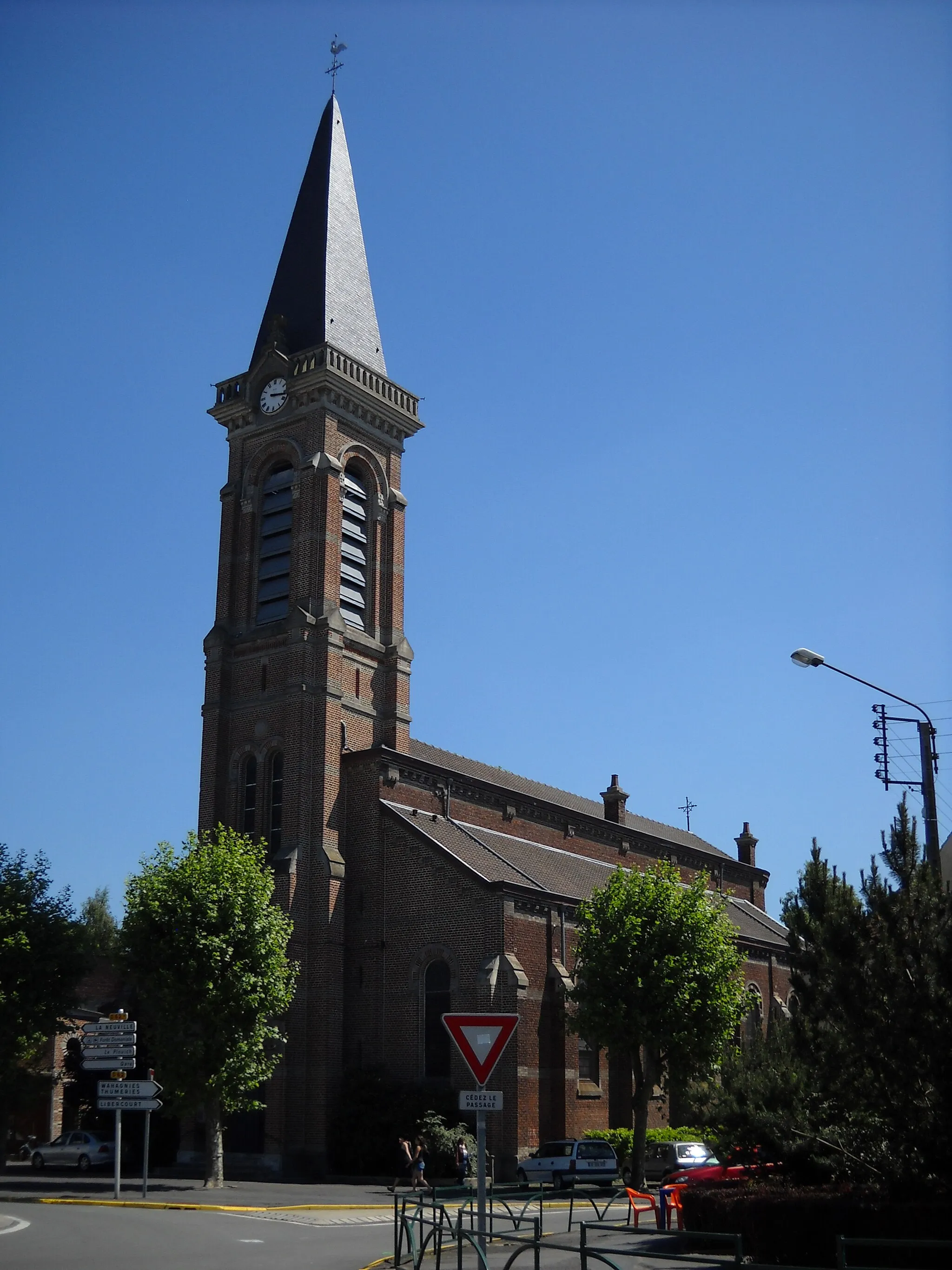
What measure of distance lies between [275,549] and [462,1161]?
21.5m

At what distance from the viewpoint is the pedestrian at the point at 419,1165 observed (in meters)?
31.9

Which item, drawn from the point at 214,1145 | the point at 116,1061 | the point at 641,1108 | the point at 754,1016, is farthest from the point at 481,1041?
the point at 754,1016

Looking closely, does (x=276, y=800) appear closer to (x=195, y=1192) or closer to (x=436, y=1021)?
(x=436, y=1021)

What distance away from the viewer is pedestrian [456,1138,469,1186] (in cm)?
3381

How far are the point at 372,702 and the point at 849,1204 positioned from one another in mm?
29890

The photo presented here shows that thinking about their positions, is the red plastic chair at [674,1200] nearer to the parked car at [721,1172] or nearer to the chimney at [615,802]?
the parked car at [721,1172]

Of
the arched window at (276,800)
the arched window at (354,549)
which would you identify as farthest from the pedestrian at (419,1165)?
the arched window at (354,549)

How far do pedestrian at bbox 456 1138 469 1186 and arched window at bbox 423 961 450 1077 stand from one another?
3.53 m

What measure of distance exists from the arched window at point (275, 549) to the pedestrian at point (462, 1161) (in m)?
18.3

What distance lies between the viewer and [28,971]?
3888 cm

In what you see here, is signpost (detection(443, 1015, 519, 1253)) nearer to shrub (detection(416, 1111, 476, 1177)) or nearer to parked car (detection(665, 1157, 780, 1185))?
parked car (detection(665, 1157, 780, 1185))

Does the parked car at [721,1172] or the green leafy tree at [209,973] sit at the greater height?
the green leafy tree at [209,973]

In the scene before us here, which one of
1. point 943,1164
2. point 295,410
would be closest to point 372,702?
point 295,410

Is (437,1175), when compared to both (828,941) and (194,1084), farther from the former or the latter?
(828,941)
